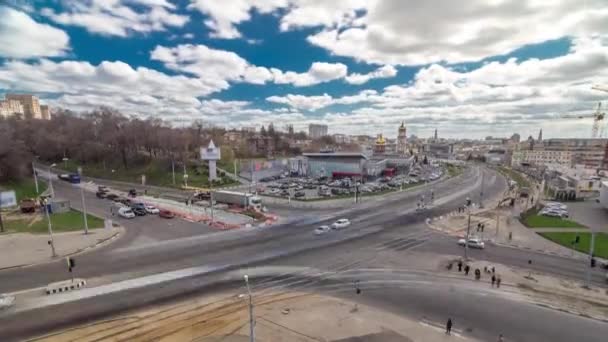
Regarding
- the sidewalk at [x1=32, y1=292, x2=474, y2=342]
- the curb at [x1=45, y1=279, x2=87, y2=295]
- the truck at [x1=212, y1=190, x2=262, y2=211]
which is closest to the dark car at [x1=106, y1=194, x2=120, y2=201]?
the truck at [x1=212, y1=190, x2=262, y2=211]

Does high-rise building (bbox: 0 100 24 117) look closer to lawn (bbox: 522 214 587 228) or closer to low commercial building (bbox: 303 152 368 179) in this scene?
low commercial building (bbox: 303 152 368 179)

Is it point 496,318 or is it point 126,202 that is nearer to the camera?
point 496,318

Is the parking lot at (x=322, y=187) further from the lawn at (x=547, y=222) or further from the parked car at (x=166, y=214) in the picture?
the lawn at (x=547, y=222)

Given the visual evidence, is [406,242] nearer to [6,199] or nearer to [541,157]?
[6,199]

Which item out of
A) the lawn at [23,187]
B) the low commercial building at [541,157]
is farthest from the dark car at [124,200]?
the low commercial building at [541,157]

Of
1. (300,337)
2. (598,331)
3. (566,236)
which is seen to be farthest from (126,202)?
(566,236)

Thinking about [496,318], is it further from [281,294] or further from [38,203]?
[38,203]
